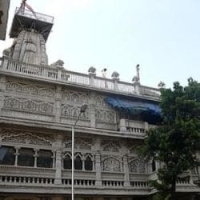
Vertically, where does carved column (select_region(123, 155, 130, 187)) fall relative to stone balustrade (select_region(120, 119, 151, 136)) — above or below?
below

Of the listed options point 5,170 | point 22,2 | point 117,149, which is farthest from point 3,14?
point 22,2

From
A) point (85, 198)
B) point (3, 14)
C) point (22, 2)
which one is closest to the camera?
point (3, 14)

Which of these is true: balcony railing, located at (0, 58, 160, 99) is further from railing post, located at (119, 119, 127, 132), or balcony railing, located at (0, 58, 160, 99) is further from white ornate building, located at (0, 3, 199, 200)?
railing post, located at (119, 119, 127, 132)

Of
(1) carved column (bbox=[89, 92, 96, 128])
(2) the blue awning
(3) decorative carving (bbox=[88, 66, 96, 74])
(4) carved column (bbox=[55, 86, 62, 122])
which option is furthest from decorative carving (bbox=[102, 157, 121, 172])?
(3) decorative carving (bbox=[88, 66, 96, 74])

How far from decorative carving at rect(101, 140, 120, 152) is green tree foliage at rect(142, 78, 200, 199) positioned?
9.50 ft

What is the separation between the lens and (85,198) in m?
16.7

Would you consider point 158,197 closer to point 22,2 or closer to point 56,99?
point 56,99

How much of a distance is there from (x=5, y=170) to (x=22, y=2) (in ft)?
55.1

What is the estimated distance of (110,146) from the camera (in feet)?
60.6

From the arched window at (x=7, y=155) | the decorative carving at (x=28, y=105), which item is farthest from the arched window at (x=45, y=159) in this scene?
the decorative carving at (x=28, y=105)

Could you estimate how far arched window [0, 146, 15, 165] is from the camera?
15636 millimetres

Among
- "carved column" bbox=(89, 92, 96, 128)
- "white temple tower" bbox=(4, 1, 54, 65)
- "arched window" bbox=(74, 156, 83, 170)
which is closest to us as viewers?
"arched window" bbox=(74, 156, 83, 170)

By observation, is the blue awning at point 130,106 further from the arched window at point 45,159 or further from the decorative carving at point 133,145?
the arched window at point 45,159

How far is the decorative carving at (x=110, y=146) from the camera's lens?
60.1 feet
